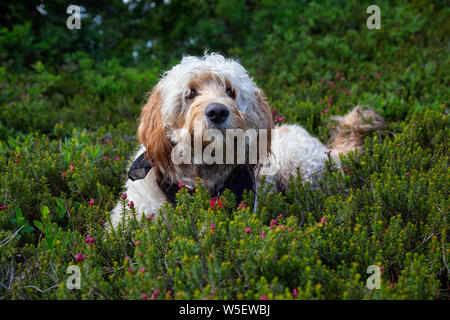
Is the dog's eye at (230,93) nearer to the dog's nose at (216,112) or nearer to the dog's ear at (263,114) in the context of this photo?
the dog's ear at (263,114)

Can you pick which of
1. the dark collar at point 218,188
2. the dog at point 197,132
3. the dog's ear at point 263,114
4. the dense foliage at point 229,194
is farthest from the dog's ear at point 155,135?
the dog's ear at point 263,114

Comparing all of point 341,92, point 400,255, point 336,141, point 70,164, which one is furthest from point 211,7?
point 400,255

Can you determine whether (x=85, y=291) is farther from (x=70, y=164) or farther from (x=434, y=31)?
(x=434, y=31)

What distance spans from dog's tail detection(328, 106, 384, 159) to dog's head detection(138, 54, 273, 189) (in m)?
1.80

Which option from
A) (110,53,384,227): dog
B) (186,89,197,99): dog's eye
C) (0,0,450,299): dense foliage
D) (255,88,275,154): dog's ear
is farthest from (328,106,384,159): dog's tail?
(186,89,197,99): dog's eye

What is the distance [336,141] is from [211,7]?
20.4 feet

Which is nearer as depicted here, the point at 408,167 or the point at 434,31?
the point at 408,167

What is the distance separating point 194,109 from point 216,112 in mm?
229

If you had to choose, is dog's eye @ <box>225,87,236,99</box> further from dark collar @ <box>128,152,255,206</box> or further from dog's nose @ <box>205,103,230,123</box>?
dark collar @ <box>128,152,255,206</box>

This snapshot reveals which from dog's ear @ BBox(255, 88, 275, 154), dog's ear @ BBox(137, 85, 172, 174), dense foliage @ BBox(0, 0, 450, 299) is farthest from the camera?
dog's ear @ BBox(255, 88, 275, 154)

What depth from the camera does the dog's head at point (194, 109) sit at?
333cm

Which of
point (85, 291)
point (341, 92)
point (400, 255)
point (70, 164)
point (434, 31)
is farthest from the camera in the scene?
A: point (434, 31)

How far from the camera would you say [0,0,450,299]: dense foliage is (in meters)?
2.51

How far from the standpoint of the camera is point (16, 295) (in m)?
2.54
